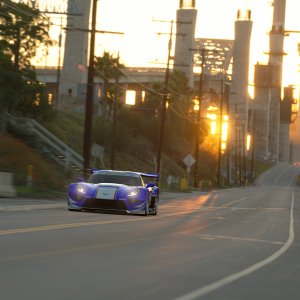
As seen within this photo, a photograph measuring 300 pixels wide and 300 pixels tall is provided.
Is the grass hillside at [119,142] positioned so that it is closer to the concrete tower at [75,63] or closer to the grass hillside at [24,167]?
the concrete tower at [75,63]

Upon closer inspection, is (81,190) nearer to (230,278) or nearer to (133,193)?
(133,193)

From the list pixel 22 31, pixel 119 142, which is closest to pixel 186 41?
pixel 119 142

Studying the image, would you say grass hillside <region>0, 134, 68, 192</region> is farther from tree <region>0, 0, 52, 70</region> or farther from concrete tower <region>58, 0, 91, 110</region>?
concrete tower <region>58, 0, 91, 110</region>

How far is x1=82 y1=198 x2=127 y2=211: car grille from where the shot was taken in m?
24.4

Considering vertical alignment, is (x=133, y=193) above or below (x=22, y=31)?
below

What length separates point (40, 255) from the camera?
12367 mm

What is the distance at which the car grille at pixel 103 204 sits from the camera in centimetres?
2442

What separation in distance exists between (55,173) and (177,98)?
212ft

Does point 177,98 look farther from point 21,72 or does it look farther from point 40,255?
point 40,255

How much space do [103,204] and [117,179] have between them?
1.35 metres

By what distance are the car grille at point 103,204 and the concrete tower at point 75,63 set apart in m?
72.2

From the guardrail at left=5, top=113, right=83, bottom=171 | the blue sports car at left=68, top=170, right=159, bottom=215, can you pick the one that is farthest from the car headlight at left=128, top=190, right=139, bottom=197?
the guardrail at left=5, top=113, right=83, bottom=171

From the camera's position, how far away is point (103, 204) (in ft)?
80.3

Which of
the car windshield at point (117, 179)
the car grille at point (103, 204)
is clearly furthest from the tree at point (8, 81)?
the car grille at point (103, 204)
